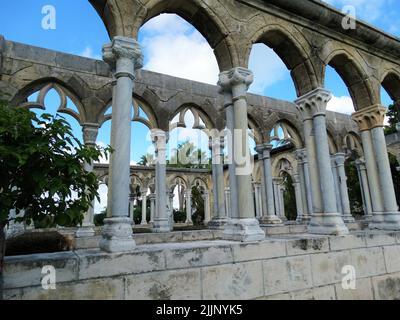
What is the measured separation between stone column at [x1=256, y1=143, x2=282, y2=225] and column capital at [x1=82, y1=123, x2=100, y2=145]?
5.89 metres

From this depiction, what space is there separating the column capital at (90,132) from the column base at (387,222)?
24.5ft

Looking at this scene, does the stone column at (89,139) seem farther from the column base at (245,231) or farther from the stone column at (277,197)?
the stone column at (277,197)

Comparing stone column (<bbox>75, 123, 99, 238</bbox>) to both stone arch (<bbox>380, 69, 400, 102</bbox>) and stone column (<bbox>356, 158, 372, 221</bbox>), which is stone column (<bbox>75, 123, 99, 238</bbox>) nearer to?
stone arch (<bbox>380, 69, 400, 102</bbox>)

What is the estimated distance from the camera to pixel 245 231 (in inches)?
157

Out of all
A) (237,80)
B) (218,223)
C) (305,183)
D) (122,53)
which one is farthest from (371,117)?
(122,53)

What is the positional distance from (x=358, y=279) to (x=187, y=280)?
9.32 feet

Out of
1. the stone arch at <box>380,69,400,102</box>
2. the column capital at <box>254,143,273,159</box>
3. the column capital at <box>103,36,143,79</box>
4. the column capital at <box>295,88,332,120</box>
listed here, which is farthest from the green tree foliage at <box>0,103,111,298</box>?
the column capital at <box>254,143,273,159</box>

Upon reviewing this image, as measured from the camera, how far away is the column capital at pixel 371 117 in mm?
6227

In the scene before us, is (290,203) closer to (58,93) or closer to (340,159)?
(340,159)

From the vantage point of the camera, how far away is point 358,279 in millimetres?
4371

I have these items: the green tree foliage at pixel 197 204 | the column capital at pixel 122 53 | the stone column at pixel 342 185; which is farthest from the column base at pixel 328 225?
the green tree foliage at pixel 197 204

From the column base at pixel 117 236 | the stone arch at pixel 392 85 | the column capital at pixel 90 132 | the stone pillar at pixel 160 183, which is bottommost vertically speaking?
the column base at pixel 117 236

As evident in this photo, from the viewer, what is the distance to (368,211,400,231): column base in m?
5.73
